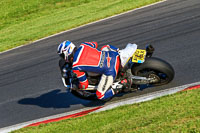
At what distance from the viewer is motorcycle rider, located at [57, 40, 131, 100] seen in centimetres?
741

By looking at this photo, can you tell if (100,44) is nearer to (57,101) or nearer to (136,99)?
(57,101)

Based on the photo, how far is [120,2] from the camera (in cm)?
1950

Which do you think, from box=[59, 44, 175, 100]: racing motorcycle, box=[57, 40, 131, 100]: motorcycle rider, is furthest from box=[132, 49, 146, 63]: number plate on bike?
box=[57, 40, 131, 100]: motorcycle rider

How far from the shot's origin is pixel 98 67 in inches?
295

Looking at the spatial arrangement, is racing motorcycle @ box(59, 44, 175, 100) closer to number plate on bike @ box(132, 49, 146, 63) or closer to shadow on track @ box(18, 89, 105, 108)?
number plate on bike @ box(132, 49, 146, 63)

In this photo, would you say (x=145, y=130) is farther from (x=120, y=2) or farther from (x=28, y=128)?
(x=120, y=2)

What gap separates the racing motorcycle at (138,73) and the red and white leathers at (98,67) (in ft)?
0.68

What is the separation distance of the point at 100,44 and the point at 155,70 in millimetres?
5510

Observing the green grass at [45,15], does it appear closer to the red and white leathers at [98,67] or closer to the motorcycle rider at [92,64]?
the motorcycle rider at [92,64]

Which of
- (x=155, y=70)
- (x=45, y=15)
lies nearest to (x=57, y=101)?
(x=155, y=70)

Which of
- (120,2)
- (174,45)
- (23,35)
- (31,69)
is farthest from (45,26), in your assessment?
(174,45)

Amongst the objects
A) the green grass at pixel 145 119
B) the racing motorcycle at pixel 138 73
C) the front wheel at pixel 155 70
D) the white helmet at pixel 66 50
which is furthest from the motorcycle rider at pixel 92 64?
the green grass at pixel 145 119

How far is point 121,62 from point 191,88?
1.69 meters

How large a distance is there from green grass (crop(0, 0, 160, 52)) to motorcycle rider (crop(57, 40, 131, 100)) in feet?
30.6
